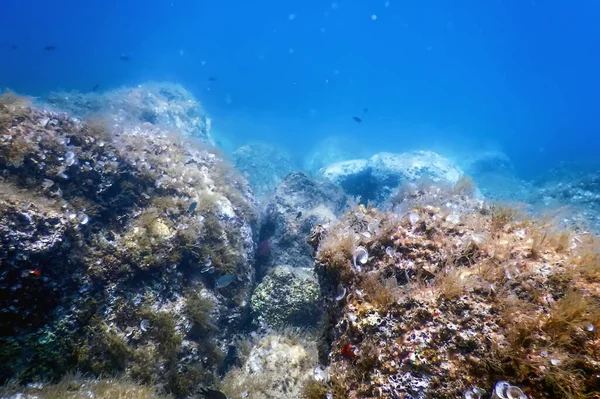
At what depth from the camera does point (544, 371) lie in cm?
176

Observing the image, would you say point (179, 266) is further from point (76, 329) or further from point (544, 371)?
point (544, 371)

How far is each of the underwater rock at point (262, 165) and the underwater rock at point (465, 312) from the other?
14.7 meters

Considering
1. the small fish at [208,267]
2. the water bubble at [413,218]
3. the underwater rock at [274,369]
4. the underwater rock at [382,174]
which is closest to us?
the water bubble at [413,218]

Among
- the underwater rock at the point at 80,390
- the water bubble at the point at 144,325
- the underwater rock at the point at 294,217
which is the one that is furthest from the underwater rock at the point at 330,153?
the underwater rock at the point at 80,390

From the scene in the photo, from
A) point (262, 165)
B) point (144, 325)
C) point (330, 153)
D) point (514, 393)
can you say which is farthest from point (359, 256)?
point (330, 153)

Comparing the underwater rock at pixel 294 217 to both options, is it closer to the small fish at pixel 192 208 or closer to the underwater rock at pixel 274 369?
the small fish at pixel 192 208

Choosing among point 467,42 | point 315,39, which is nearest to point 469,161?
point 467,42

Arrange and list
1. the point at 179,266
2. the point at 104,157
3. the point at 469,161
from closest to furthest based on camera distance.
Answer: the point at 179,266
the point at 104,157
the point at 469,161

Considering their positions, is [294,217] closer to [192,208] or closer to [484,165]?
[192,208]

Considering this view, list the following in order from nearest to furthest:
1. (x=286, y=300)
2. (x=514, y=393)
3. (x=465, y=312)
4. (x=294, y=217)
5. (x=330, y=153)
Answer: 1. (x=514, y=393)
2. (x=465, y=312)
3. (x=286, y=300)
4. (x=294, y=217)
5. (x=330, y=153)

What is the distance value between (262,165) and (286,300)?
1577 cm

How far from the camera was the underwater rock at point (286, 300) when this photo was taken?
18.9ft

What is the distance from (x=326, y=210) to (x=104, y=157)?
6.47 meters

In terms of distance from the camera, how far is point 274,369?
4.35 m
